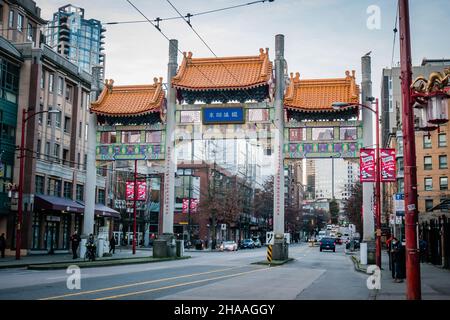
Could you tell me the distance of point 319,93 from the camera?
37.8 metres

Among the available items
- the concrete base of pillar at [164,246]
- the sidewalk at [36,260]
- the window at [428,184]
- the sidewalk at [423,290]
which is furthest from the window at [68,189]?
the window at [428,184]

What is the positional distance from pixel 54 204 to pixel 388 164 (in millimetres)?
29975

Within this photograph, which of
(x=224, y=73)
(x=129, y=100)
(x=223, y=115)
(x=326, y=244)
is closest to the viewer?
(x=223, y=115)

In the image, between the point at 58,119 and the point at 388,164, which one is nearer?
the point at 388,164

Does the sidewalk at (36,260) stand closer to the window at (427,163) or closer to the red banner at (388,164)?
the red banner at (388,164)

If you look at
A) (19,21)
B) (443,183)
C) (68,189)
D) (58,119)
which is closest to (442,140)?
(443,183)

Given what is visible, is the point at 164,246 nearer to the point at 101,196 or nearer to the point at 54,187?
the point at 54,187

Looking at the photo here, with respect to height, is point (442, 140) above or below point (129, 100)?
above

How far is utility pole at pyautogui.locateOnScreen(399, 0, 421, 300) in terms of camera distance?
1138 cm

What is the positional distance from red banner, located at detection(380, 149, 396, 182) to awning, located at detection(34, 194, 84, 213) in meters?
29.4

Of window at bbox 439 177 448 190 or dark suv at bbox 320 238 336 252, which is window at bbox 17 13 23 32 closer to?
dark suv at bbox 320 238 336 252

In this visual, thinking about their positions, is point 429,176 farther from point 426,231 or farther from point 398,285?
point 398,285
